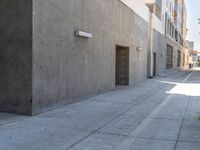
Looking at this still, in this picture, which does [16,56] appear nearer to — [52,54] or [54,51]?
[52,54]

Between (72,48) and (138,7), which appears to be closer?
(72,48)

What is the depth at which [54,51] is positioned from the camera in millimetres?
8867

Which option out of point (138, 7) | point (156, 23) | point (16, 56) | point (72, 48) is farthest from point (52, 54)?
point (156, 23)

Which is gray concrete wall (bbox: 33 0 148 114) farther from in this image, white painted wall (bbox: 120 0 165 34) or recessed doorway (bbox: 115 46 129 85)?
white painted wall (bbox: 120 0 165 34)

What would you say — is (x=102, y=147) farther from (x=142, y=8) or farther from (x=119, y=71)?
(x=142, y=8)

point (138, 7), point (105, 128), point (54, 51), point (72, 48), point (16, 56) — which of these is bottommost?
point (105, 128)

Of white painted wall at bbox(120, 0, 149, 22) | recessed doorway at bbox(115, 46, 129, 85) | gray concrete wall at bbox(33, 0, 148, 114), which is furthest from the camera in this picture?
recessed doorway at bbox(115, 46, 129, 85)

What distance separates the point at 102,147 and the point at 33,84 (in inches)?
127

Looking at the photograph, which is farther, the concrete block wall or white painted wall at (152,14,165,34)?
white painted wall at (152,14,165,34)

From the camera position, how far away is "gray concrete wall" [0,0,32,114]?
7.80 meters

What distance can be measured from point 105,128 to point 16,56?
126 inches

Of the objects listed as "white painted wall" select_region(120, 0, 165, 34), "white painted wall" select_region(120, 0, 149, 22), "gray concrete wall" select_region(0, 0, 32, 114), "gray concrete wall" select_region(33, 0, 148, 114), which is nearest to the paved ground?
"gray concrete wall" select_region(0, 0, 32, 114)

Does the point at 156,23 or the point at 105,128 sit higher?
the point at 156,23

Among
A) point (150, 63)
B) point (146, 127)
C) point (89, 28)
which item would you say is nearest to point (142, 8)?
point (150, 63)
